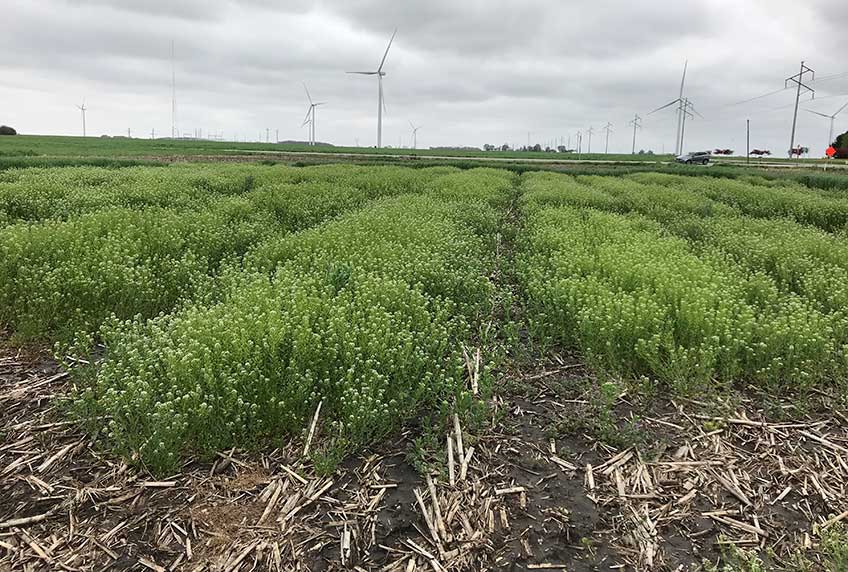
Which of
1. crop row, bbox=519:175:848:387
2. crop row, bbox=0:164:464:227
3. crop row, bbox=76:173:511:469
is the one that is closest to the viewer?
crop row, bbox=76:173:511:469

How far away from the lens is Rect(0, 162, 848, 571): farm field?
354cm

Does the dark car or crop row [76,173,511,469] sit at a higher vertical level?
the dark car

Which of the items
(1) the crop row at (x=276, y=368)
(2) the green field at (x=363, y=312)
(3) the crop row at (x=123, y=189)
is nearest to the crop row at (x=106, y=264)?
(2) the green field at (x=363, y=312)

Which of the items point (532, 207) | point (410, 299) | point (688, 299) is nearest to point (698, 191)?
point (532, 207)

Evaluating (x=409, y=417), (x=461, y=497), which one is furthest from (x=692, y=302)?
(x=461, y=497)

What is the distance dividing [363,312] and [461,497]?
7.96 feet

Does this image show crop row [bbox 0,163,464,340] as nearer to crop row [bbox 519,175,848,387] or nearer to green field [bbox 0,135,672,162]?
crop row [bbox 519,175,848,387]

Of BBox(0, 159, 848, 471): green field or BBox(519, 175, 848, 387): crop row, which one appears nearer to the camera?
BBox(0, 159, 848, 471): green field

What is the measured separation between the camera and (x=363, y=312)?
579 centimetres

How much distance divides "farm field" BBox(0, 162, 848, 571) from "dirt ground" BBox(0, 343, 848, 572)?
18mm

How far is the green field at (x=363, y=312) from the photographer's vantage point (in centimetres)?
445

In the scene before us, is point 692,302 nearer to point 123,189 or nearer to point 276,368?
point 276,368

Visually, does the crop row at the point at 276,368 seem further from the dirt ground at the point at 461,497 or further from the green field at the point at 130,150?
the green field at the point at 130,150

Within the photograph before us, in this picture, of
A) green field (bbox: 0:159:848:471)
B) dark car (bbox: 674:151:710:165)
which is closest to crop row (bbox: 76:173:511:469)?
green field (bbox: 0:159:848:471)
